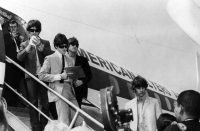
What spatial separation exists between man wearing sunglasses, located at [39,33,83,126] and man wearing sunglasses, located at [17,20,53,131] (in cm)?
14

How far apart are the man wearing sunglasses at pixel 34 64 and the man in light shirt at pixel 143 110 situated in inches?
39.4

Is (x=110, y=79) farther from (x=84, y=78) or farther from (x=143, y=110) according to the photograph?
(x=143, y=110)

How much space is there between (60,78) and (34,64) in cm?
40

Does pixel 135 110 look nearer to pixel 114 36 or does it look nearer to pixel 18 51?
pixel 18 51

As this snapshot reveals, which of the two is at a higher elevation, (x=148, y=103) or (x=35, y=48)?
(x=35, y=48)

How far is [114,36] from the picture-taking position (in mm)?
7117

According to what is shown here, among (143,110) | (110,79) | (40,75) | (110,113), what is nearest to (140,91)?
(143,110)

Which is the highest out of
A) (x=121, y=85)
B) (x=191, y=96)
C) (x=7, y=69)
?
(x=191, y=96)

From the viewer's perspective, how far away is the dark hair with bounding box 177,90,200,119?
317 cm

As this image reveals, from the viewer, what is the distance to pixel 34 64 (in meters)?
5.29

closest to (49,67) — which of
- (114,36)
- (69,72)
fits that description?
(69,72)

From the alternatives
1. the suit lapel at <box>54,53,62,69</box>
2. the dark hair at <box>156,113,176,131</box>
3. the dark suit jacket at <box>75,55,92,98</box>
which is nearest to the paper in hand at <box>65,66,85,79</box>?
the suit lapel at <box>54,53,62,69</box>

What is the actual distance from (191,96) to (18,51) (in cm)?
261

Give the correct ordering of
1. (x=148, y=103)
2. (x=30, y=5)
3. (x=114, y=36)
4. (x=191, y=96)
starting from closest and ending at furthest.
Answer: (x=191, y=96) < (x=148, y=103) < (x=30, y=5) < (x=114, y=36)
